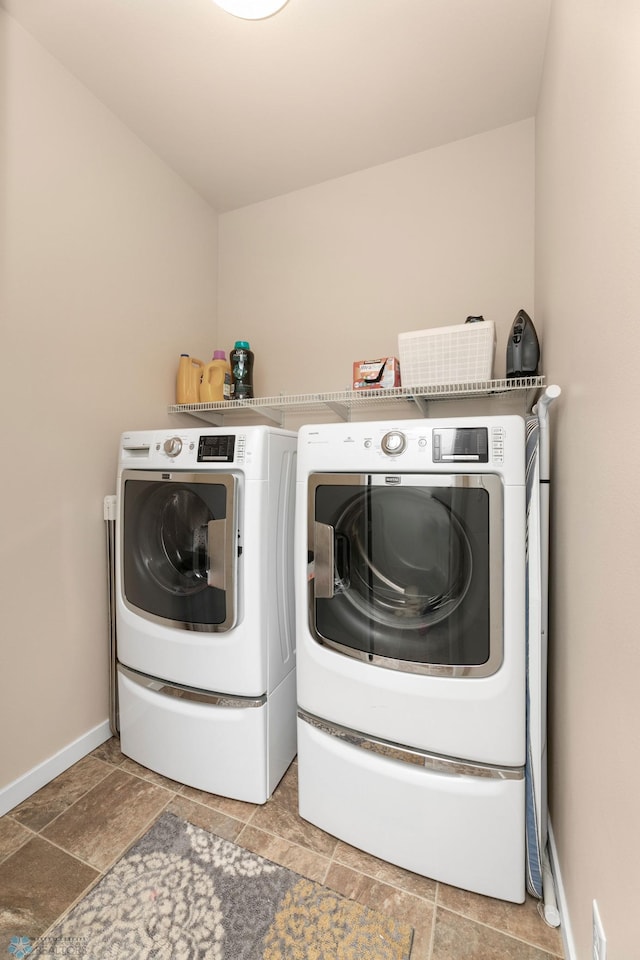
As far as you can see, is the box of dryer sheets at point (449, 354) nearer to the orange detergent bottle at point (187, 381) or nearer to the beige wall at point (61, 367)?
the orange detergent bottle at point (187, 381)

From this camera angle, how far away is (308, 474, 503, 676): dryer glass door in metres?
1.14

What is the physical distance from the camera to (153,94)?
5.98 feet

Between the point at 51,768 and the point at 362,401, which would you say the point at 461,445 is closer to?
the point at 362,401

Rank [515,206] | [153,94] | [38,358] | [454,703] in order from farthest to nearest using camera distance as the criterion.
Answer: [515,206], [153,94], [38,358], [454,703]

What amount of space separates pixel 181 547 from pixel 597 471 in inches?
52.8

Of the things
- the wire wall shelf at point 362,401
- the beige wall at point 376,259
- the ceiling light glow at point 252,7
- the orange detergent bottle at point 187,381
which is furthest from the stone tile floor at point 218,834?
the ceiling light glow at point 252,7

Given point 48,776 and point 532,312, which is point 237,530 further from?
point 532,312

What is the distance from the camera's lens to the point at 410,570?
125 cm

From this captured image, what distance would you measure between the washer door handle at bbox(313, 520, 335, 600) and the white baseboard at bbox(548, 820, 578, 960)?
962 mm

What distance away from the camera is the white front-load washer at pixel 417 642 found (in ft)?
3.69

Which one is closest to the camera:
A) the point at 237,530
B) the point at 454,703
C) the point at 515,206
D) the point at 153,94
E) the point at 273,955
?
the point at 273,955

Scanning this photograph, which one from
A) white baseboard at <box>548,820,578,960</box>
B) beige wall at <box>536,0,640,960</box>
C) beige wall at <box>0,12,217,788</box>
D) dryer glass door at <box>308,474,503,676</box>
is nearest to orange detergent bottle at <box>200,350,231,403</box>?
beige wall at <box>0,12,217,788</box>

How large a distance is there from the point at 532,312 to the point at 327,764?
2020mm

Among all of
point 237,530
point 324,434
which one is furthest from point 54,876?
point 324,434
